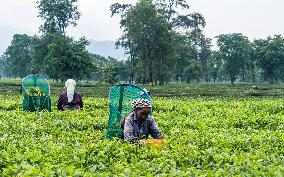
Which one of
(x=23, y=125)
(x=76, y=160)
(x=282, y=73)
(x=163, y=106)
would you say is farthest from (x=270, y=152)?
(x=282, y=73)

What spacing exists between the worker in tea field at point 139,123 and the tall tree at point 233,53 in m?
71.9

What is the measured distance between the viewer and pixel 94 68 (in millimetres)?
61469

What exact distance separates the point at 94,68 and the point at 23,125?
5060 centimetres

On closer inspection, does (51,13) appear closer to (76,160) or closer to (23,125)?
(23,125)

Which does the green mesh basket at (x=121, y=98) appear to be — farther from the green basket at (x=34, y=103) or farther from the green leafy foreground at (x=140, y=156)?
the green basket at (x=34, y=103)

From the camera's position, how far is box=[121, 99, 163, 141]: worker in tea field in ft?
28.9

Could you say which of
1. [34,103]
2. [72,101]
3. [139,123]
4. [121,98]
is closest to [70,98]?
[72,101]

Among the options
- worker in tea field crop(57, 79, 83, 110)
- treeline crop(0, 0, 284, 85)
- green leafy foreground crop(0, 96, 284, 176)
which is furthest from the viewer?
treeline crop(0, 0, 284, 85)

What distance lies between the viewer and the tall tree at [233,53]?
260ft

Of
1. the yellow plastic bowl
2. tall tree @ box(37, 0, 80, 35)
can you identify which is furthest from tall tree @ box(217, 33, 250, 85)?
the yellow plastic bowl

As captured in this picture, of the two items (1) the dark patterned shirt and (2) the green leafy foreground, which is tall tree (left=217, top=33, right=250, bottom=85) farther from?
(2) the green leafy foreground

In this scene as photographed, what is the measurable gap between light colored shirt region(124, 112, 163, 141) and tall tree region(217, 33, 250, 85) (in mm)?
71916

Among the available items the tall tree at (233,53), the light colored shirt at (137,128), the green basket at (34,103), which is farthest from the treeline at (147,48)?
the light colored shirt at (137,128)

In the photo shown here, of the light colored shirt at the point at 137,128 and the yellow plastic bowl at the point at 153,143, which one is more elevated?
the light colored shirt at the point at 137,128
